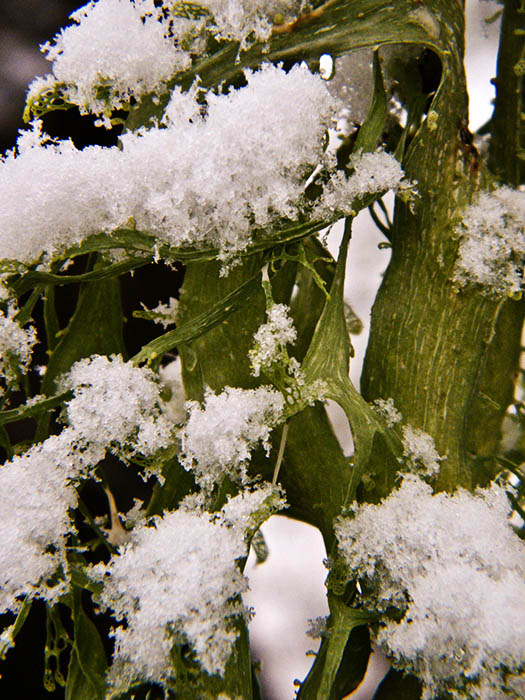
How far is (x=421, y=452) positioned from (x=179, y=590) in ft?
0.57

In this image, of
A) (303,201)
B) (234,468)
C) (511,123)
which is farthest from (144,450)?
(511,123)

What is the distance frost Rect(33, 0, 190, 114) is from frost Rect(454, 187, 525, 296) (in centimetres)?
22

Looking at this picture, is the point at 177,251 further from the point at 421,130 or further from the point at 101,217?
the point at 421,130

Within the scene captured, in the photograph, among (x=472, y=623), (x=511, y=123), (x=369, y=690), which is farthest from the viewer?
(x=369, y=690)

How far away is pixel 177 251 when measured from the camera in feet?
1.10

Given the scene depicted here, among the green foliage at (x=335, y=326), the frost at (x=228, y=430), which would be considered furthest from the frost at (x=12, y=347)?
the frost at (x=228, y=430)

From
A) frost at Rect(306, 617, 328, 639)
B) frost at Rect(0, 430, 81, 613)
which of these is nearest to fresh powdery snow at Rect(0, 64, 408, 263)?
frost at Rect(0, 430, 81, 613)

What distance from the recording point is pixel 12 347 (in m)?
0.37

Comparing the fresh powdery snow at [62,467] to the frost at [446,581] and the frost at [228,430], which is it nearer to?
the frost at [228,430]

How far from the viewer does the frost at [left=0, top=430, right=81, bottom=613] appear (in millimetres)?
333

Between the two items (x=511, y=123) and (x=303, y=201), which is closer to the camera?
(x=303, y=201)

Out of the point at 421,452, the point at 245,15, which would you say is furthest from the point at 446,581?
the point at 245,15

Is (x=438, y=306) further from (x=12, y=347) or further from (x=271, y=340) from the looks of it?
(x=12, y=347)

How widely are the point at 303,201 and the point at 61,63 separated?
19 cm
